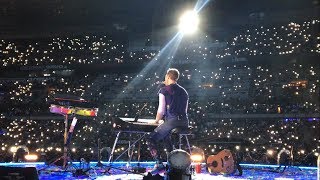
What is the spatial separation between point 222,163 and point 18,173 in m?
3.80

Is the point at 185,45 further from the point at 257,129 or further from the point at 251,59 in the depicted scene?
the point at 257,129

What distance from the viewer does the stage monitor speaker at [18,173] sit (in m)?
2.84

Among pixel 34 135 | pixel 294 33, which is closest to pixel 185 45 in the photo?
pixel 294 33

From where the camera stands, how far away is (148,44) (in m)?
22.8

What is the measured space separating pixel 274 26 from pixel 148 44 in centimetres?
804

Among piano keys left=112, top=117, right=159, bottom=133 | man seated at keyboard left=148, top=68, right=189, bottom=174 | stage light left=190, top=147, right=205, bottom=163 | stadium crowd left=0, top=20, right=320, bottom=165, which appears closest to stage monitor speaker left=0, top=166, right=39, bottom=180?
piano keys left=112, top=117, right=159, bottom=133

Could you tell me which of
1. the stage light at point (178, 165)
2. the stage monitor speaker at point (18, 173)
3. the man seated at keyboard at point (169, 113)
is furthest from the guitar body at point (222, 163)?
the stage monitor speaker at point (18, 173)

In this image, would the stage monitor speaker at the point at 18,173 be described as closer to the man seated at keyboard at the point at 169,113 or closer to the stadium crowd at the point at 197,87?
the man seated at keyboard at the point at 169,113

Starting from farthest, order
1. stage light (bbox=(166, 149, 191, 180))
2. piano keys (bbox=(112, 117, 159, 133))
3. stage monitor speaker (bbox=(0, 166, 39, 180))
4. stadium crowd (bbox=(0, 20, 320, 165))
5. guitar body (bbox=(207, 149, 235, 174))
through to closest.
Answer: stadium crowd (bbox=(0, 20, 320, 165)) < guitar body (bbox=(207, 149, 235, 174)) < piano keys (bbox=(112, 117, 159, 133)) < stage light (bbox=(166, 149, 191, 180)) < stage monitor speaker (bbox=(0, 166, 39, 180))

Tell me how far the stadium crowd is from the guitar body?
7.28 meters

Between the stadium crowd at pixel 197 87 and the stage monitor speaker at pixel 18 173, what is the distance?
10.7 metres

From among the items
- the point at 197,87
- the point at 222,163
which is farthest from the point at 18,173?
the point at 197,87

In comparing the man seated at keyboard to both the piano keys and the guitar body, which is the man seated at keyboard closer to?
the piano keys

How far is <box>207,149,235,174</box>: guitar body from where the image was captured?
5.73m
